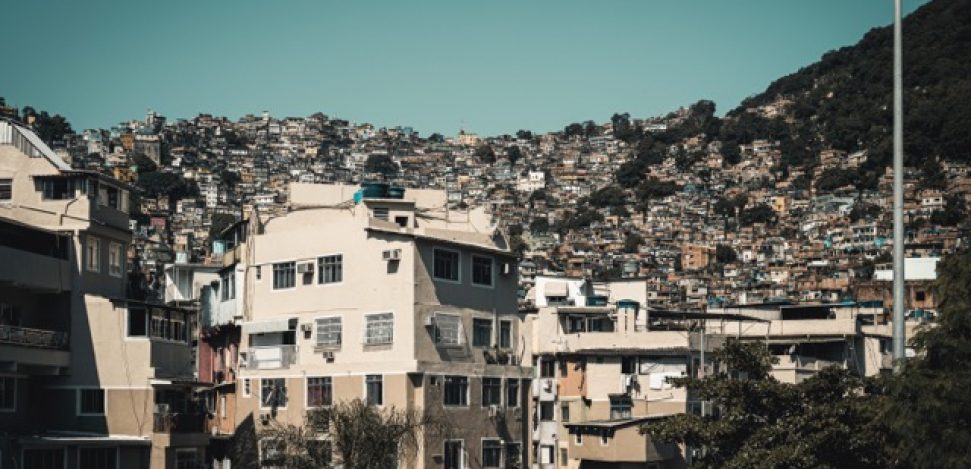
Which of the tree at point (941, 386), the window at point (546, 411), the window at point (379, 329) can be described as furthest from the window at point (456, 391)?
the tree at point (941, 386)

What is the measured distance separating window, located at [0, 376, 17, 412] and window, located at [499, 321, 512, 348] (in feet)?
48.9

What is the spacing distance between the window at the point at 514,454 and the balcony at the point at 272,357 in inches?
277

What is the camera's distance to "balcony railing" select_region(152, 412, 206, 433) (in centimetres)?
4466

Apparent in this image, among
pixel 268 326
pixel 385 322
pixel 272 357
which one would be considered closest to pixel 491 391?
pixel 385 322

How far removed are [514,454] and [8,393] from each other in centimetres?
1528

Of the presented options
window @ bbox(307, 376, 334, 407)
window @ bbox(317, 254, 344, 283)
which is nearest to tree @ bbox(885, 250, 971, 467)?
window @ bbox(307, 376, 334, 407)

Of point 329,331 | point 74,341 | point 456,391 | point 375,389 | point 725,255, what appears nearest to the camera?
point 74,341

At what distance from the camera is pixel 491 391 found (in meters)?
49.3

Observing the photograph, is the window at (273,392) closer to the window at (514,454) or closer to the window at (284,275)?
the window at (284,275)

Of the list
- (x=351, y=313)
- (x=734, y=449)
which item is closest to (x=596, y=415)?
(x=351, y=313)

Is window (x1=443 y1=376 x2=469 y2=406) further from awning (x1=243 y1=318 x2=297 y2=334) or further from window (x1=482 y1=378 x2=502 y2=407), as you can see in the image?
awning (x1=243 y1=318 x2=297 y2=334)

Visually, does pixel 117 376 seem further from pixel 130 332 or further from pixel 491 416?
pixel 491 416

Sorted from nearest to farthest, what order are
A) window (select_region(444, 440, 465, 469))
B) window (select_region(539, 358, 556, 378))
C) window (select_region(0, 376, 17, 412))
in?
1. window (select_region(0, 376, 17, 412))
2. window (select_region(444, 440, 465, 469))
3. window (select_region(539, 358, 556, 378))

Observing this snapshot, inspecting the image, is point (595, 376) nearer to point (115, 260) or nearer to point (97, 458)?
point (115, 260)
